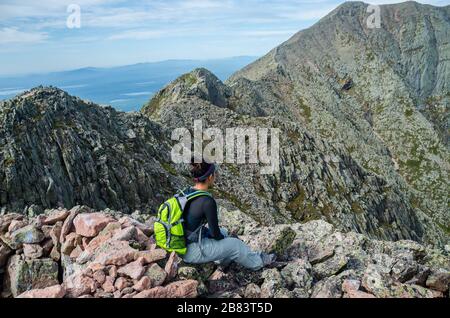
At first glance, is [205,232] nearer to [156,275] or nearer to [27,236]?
[156,275]

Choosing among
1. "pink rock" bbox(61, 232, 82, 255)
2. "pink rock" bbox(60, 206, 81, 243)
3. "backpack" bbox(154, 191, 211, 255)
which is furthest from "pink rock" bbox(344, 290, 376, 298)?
"pink rock" bbox(60, 206, 81, 243)

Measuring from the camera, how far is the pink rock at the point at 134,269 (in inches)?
469

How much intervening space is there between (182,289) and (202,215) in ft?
7.39

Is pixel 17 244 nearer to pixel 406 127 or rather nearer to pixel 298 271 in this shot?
pixel 298 271

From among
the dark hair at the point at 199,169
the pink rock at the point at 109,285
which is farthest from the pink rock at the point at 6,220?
the dark hair at the point at 199,169

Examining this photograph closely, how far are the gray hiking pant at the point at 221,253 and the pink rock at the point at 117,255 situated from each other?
5.60 ft

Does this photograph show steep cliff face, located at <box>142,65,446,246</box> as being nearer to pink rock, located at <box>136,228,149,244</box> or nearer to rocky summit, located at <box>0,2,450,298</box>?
rocky summit, located at <box>0,2,450,298</box>

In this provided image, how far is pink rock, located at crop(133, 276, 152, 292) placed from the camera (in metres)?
11.5

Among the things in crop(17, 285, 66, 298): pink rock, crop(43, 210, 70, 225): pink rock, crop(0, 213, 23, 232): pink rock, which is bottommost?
crop(17, 285, 66, 298): pink rock

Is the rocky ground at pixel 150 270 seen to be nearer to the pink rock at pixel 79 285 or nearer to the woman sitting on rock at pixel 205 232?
the pink rock at pixel 79 285

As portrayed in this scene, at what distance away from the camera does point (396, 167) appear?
178875 millimetres

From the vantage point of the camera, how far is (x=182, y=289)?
1167 centimetres

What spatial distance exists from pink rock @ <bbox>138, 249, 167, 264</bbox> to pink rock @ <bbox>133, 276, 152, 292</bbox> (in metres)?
0.87

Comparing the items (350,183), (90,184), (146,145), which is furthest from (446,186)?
(90,184)
